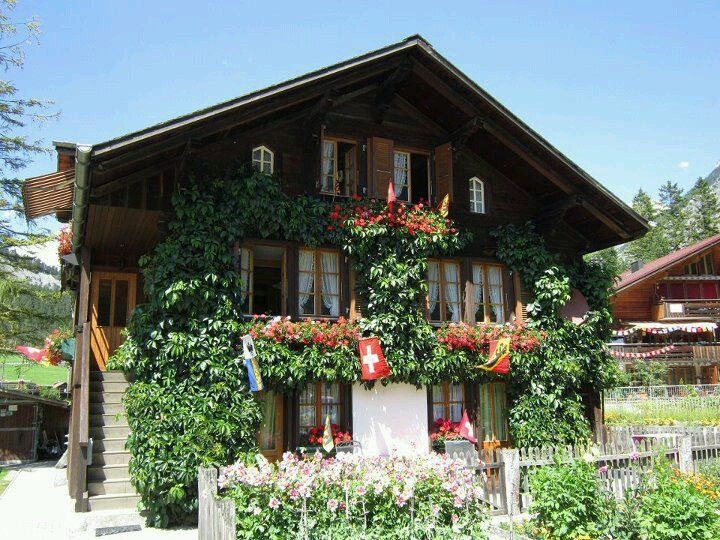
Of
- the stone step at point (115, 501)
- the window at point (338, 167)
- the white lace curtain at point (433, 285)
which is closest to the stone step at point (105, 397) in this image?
the stone step at point (115, 501)

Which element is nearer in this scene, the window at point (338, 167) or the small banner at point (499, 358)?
the small banner at point (499, 358)

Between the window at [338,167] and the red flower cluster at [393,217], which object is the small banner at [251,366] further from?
the window at [338,167]

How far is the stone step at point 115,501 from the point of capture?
35.7 feet

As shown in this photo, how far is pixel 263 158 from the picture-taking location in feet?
43.9

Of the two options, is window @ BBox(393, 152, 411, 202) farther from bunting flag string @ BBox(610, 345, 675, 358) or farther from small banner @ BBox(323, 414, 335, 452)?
bunting flag string @ BBox(610, 345, 675, 358)

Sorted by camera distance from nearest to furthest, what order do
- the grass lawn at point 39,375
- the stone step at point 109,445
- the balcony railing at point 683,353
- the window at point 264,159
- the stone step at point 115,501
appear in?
the stone step at point 115,501
the stone step at point 109,445
the window at point 264,159
the balcony railing at point 683,353
the grass lawn at point 39,375

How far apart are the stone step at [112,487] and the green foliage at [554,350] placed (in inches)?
321

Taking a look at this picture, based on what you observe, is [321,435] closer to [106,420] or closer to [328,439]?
[328,439]

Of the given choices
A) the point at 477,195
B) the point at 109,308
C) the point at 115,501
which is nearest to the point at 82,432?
the point at 115,501

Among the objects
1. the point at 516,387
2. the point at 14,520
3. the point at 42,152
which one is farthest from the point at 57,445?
the point at 516,387

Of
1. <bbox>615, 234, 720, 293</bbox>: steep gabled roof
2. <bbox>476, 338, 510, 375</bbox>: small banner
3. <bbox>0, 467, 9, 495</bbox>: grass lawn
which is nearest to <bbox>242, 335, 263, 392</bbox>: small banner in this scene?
<bbox>476, 338, 510, 375</bbox>: small banner

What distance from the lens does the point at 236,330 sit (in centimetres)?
1170

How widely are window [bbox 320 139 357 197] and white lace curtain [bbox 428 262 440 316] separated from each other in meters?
2.53

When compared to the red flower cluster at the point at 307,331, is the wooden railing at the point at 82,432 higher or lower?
lower
